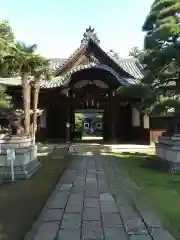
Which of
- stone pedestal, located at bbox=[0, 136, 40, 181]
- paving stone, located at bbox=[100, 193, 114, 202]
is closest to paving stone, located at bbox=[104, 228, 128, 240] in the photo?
paving stone, located at bbox=[100, 193, 114, 202]

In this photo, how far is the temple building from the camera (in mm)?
19781

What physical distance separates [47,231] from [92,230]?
0.67 meters

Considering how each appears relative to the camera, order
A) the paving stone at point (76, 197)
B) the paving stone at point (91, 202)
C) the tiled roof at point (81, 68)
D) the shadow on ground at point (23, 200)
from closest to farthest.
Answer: the shadow on ground at point (23, 200) → the paving stone at point (91, 202) → the paving stone at point (76, 197) → the tiled roof at point (81, 68)

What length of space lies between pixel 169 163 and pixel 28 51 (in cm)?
749

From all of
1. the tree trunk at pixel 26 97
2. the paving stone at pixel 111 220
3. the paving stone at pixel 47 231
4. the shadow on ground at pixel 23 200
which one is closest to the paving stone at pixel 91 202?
the paving stone at pixel 111 220

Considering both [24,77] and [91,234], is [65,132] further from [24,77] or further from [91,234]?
[91,234]

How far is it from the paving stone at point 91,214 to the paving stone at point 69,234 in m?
0.59

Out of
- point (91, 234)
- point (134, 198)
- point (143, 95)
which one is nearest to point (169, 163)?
point (143, 95)

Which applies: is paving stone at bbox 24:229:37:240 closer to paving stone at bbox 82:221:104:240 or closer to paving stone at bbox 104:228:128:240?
paving stone at bbox 82:221:104:240

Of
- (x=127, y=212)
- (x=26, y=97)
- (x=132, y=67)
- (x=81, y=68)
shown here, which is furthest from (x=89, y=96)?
(x=127, y=212)

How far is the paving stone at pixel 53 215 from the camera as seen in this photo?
4946 millimetres

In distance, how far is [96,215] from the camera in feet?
17.0

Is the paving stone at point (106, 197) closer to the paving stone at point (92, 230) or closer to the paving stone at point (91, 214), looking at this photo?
the paving stone at point (91, 214)

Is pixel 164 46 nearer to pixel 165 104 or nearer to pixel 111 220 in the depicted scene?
pixel 165 104
